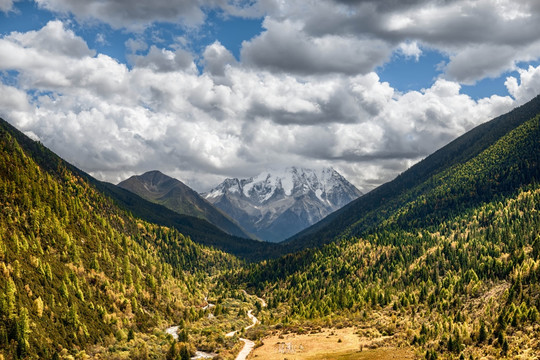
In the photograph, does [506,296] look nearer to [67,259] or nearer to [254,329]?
[254,329]

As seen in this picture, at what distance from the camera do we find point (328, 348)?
136500 mm

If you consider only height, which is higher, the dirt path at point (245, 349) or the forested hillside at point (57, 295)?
the forested hillside at point (57, 295)

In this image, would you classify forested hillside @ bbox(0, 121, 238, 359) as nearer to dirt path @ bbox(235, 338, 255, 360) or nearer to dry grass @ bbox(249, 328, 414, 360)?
dirt path @ bbox(235, 338, 255, 360)

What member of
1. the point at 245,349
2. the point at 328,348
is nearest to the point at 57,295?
the point at 245,349

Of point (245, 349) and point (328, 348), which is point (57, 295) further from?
point (328, 348)

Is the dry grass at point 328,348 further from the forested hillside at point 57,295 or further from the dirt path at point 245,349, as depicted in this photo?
the forested hillside at point 57,295

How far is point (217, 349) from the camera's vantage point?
5738 inches

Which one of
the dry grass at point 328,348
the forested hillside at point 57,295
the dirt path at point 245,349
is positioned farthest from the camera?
the dirt path at point 245,349

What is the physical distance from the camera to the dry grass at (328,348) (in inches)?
4717

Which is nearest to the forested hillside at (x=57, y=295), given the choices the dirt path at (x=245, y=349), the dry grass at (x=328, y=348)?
the dirt path at (x=245, y=349)

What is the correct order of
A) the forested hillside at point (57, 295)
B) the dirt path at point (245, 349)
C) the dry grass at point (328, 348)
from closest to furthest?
the forested hillside at point (57, 295), the dry grass at point (328, 348), the dirt path at point (245, 349)

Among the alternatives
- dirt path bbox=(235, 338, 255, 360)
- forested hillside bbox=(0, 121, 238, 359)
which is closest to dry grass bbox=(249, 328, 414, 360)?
dirt path bbox=(235, 338, 255, 360)

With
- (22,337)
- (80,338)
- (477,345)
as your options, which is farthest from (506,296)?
(22,337)

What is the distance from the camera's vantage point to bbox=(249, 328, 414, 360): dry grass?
119812 millimetres
